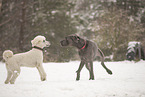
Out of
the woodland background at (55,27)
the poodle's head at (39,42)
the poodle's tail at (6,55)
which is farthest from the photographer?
the woodland background at (55,27)

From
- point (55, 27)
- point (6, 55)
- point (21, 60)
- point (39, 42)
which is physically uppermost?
point (55, 27)

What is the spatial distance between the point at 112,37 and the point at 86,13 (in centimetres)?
1300

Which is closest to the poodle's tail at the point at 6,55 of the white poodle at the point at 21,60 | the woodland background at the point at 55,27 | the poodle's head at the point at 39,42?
the white poodle at the point at 21,60

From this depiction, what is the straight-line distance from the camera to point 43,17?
16688mm

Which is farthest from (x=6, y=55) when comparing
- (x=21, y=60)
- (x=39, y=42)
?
(x=39, y=42)

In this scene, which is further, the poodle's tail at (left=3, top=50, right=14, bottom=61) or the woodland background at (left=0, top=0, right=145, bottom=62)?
the woodland background at (left=0, top=0, right=145, bottom=62)

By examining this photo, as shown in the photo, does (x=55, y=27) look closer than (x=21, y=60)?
No

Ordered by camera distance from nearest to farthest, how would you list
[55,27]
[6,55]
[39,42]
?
[6,55] → [39,42] → [55,27]

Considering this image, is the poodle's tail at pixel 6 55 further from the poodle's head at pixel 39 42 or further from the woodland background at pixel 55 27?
the woodland background at pixel 55 27

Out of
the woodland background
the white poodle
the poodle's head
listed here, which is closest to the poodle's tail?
the white poodle

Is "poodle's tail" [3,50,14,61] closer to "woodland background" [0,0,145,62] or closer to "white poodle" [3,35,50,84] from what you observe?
"white poodle" [3,35,50,84]

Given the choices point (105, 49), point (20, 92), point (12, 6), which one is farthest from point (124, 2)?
point (20, 92)

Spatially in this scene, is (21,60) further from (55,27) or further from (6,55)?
(55,27)

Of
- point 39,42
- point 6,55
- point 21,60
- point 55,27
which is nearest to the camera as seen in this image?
point 6,55
